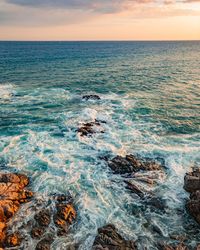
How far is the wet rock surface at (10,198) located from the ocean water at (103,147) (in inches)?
30.8

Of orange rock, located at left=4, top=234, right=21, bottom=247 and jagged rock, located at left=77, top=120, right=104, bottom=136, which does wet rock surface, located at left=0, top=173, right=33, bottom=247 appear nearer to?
orange rock, located at left=4, top=234, right=21, bottom=247

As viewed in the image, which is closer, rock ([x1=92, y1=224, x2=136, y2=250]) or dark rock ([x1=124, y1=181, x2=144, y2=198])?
rock ([x1=92, y1=224, x2=136, y2=250])

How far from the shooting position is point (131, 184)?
21.8 m

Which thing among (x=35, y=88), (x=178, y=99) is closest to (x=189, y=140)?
(x=178, y=99)

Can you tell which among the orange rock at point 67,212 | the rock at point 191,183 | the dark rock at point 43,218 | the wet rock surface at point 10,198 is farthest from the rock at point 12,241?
the rock at point 191,183

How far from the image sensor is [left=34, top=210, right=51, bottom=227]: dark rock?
695 inches

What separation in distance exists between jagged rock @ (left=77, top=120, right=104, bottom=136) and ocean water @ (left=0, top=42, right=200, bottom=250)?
0.84 m

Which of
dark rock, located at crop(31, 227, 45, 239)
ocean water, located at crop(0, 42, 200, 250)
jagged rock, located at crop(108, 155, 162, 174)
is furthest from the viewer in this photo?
jagged rock, located at crop(108, 155, 162, 174)

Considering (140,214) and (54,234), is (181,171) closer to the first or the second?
(140,214)

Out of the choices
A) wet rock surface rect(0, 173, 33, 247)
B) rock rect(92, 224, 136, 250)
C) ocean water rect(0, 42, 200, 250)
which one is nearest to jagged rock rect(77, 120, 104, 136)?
ocean water rect(0, 42, 200, 250)

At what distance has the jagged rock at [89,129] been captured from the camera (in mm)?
31064

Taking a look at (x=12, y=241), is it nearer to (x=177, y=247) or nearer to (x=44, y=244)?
(x=44, y=244)

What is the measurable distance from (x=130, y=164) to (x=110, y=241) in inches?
359

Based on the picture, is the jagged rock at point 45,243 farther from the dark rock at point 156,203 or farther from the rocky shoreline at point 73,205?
the dark rock at point 156,203
